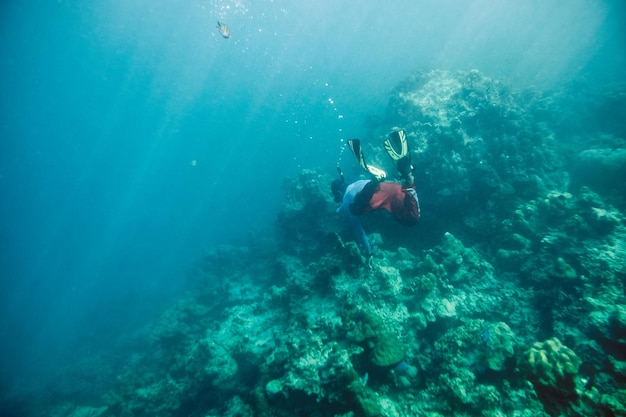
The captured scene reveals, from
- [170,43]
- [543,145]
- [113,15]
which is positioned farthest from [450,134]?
[170,43]

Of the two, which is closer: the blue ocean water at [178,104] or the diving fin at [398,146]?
the diving fin at [398,146]

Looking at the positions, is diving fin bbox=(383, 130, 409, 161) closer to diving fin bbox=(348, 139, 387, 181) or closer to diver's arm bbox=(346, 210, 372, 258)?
diving fin bbox=(348, 139, 387, 181)

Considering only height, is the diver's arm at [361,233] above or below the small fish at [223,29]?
below

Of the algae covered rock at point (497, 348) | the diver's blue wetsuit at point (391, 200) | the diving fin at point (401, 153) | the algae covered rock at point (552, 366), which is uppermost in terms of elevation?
the diving fin at point (401, 153)

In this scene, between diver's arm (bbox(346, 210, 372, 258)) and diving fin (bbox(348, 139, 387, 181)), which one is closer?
diving fin (bbox(348, 139, 387, 181))

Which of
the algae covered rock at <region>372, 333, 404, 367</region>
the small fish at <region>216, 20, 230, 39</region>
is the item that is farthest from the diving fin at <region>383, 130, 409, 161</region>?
the small fish at <region>216, 20, 230, 39</region>

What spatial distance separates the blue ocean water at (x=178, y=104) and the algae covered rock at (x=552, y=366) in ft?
54.7

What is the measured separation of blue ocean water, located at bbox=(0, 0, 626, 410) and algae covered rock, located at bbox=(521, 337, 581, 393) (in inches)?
656

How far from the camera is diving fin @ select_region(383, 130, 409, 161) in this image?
3.65 meters

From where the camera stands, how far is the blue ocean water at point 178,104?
30.2m

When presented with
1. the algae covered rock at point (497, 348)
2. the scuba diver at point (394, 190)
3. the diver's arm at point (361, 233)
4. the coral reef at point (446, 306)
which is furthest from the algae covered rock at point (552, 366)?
the diver's arm at point (361, 233)

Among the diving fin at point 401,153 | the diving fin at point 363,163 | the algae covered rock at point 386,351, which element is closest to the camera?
the diving fin at point 401,153

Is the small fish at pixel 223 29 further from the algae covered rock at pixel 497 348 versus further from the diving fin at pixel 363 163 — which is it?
the algae covered rock at pixel 497 348

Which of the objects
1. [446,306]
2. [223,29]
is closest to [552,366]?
[446,306]
